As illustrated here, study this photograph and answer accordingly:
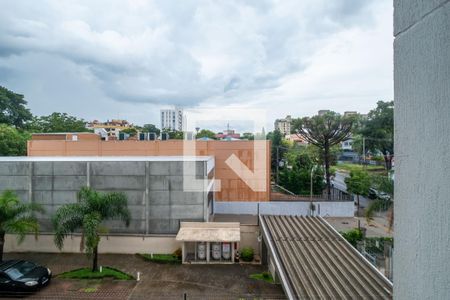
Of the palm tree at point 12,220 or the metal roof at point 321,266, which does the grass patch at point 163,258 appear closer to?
the metal roof at point 321,266

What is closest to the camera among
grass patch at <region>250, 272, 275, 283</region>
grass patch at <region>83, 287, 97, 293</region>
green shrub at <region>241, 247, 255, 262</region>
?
grass patch at <region>83, 287, 97, 293</region>

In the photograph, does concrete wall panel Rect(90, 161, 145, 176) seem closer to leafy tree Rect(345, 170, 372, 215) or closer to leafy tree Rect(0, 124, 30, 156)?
leafy tree Rect(0, 124, 30, 156)

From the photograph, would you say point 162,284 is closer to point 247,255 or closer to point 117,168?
point 247,255

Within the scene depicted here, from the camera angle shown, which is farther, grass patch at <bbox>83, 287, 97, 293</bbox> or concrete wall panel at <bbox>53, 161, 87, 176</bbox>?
concrete wall panel at <bbox>53, 161, 87, 176</bbox>

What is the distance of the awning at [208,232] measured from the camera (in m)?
14.7

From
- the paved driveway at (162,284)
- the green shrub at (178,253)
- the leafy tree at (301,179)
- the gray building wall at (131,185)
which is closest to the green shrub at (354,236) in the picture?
the paved driveway at (162,284)

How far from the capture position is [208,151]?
77.0ft

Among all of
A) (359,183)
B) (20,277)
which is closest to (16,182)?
(20,277)

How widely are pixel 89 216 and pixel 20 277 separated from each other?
3.28 m

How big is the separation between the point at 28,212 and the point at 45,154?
10881mm

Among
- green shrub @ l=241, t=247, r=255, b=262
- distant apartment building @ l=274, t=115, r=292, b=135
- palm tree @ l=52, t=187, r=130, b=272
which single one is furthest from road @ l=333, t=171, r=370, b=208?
distant apartment building @ l=274, t=115, r=292, b=135

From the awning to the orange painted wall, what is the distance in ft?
23.4

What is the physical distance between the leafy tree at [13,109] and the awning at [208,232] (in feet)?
150

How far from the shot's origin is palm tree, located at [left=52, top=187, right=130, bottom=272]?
13004 millimetres
